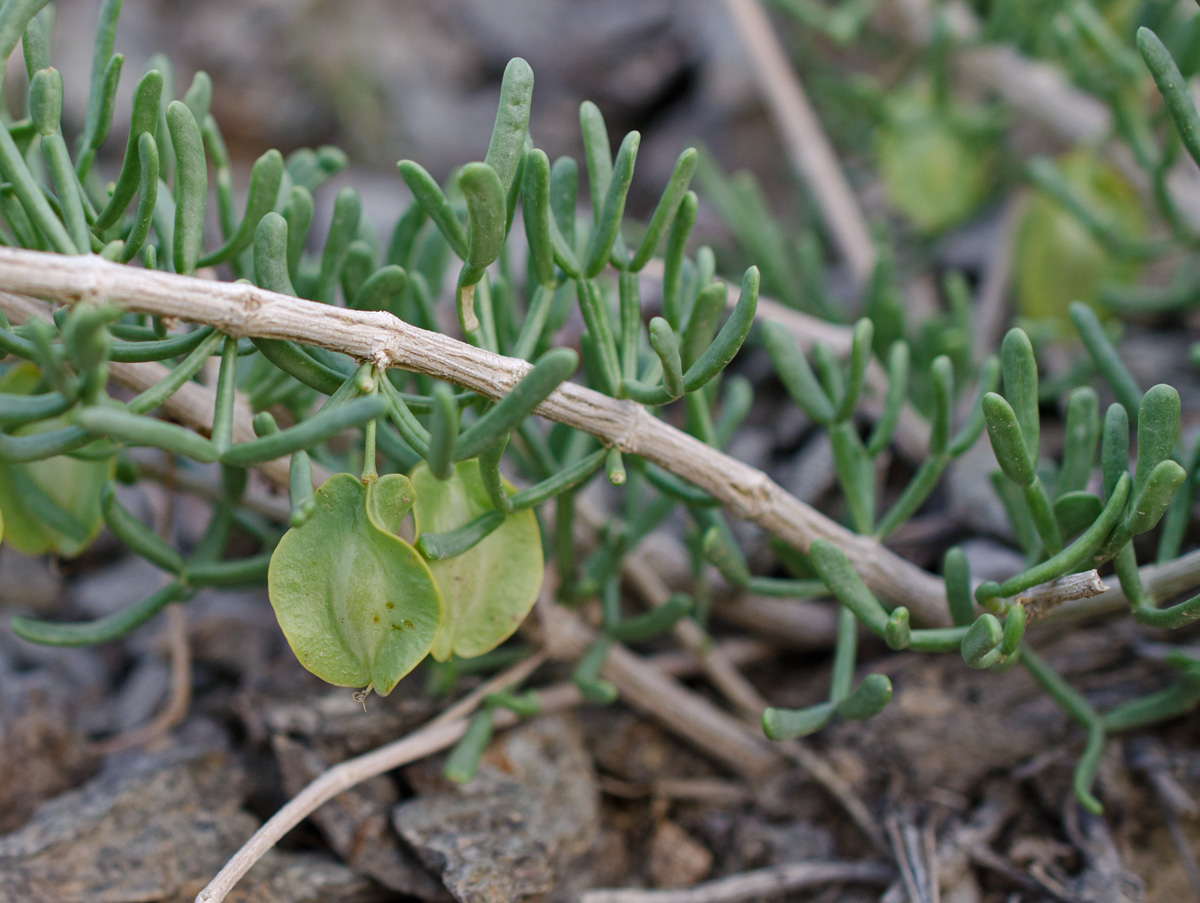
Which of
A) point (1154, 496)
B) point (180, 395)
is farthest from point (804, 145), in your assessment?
point (180, 395)

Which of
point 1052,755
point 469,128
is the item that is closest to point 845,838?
point 1052,755

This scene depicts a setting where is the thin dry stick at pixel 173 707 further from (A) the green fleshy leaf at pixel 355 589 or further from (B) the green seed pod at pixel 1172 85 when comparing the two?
(B) the green seed pod at pixel 1172 85

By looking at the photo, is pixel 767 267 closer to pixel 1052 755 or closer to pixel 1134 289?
pixel 1134 289

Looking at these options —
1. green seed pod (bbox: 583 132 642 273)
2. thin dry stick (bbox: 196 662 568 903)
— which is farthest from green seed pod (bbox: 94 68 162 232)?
thin dry stick (bbox: 196 662 568 903)

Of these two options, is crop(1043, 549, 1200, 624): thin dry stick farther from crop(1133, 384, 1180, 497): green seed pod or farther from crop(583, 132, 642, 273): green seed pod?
crop(583, 132, 642, 273): green seed pod

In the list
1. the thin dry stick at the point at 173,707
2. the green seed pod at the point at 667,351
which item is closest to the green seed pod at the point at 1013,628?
the green seed pod at the point at 667,351
